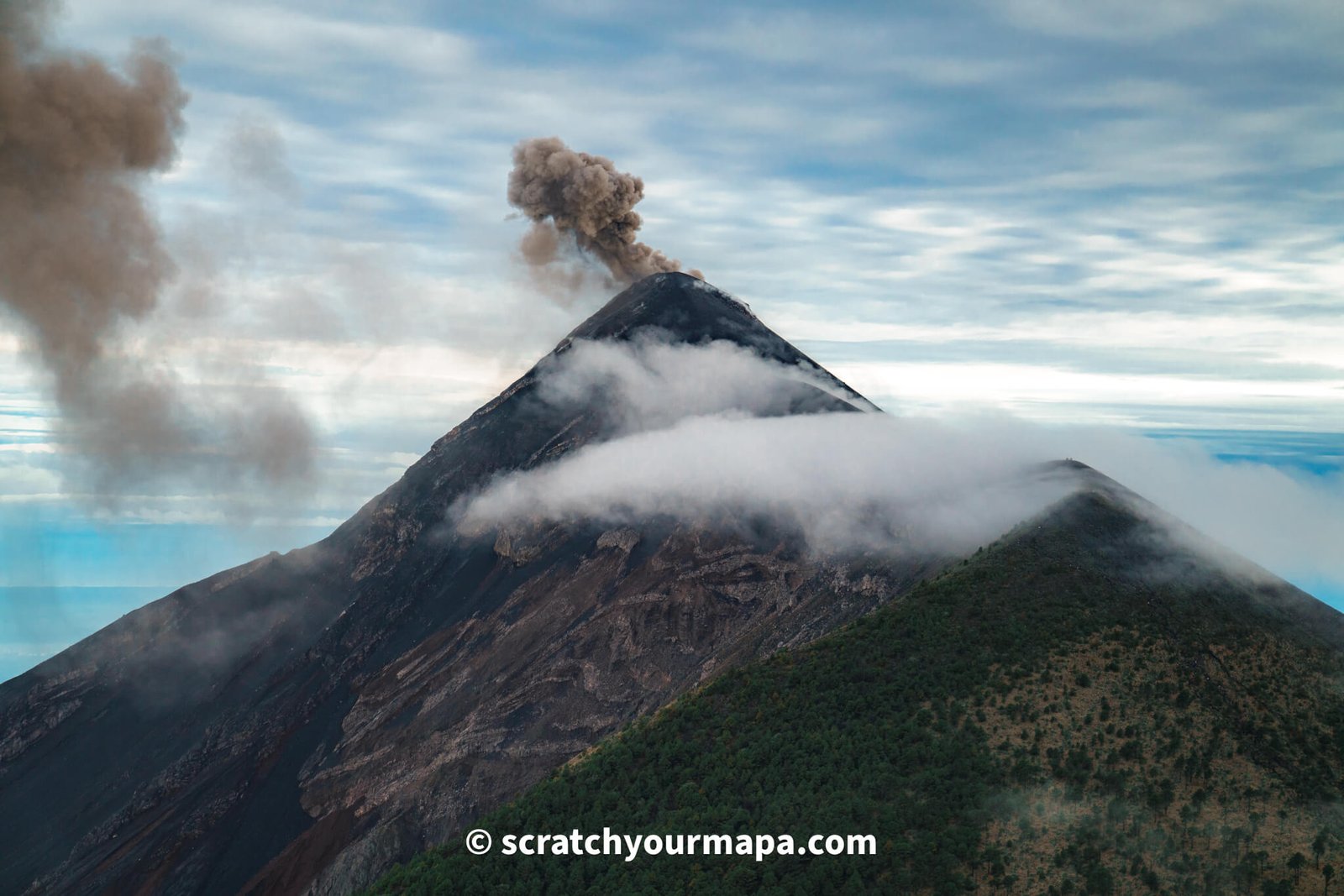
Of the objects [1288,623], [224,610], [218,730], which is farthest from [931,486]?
[224,610]

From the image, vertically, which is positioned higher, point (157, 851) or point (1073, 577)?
point (1073, 577)

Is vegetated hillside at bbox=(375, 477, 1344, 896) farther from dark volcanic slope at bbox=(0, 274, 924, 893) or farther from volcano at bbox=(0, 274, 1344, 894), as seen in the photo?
dark volcanic slope at bbox=(0, 274, 924, 893)

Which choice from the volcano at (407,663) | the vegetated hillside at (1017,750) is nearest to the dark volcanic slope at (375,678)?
the volcano at (407,663)

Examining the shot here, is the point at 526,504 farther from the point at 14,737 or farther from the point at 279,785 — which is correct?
the point at 14,737

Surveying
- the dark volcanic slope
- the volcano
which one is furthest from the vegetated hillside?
the dark volcanic slope

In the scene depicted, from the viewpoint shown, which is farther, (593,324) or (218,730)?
(593,324)

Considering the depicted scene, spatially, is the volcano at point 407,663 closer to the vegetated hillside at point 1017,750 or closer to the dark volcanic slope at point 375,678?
the dark volcanic slope at point 375,678
